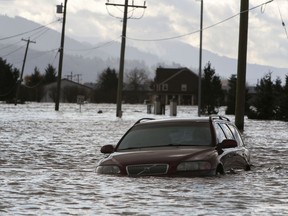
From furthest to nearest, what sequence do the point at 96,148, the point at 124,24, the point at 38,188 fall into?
the point at 124,24
the point at 96,148
the point at 38,188

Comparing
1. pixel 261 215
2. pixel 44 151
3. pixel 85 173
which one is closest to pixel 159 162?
pixel 85 173

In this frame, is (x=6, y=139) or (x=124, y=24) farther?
(x=124, y=24)

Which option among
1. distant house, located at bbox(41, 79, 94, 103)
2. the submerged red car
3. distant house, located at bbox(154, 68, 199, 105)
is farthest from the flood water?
distant house, located at bbox(41, 79, 94, 103)

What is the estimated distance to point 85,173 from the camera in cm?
1335

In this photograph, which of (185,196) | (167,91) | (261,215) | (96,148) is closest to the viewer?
(261,215)

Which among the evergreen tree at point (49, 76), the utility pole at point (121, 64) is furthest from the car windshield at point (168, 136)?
the evergreen tree at point (49, 76)

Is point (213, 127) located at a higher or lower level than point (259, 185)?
higher

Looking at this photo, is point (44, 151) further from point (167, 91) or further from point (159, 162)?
point (167, 91)

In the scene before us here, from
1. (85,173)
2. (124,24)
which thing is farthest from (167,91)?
(85,173)

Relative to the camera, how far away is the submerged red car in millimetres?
11391

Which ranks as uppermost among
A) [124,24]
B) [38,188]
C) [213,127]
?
[124,24]

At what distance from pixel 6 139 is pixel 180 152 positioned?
13034 mm

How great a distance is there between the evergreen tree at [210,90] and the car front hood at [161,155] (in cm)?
4785

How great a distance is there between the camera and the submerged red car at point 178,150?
11.4 m
